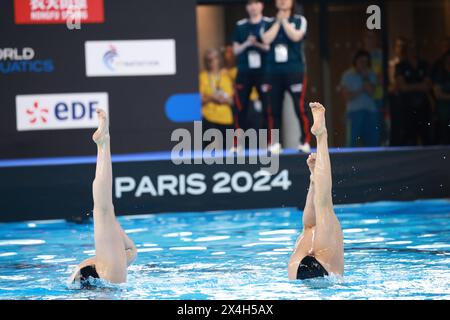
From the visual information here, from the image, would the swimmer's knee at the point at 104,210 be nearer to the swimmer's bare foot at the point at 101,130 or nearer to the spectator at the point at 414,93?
the swimmer's bare foot at the point at 101,130

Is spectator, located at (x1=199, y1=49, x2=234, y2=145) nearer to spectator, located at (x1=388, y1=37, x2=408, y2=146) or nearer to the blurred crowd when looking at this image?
the blurred crowd

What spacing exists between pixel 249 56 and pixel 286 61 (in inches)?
17.5

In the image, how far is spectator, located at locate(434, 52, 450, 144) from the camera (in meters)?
12.9

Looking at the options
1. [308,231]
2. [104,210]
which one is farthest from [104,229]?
[308,231]

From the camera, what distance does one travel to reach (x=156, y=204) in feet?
33.4

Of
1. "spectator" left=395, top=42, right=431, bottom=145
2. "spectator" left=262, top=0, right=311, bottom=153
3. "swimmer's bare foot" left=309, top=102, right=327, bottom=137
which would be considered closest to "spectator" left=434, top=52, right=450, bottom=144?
"spectator" left=395, top=42, right=431, bottom=145

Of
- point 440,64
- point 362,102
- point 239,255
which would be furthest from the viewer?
point 440,64

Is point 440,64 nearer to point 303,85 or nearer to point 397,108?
point 397,108

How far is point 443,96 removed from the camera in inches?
521

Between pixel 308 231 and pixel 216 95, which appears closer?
pixel 308 231

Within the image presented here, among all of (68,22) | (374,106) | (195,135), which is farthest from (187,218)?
(374,106)

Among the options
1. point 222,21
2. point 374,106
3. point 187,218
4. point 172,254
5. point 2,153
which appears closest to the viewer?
point 172,254
